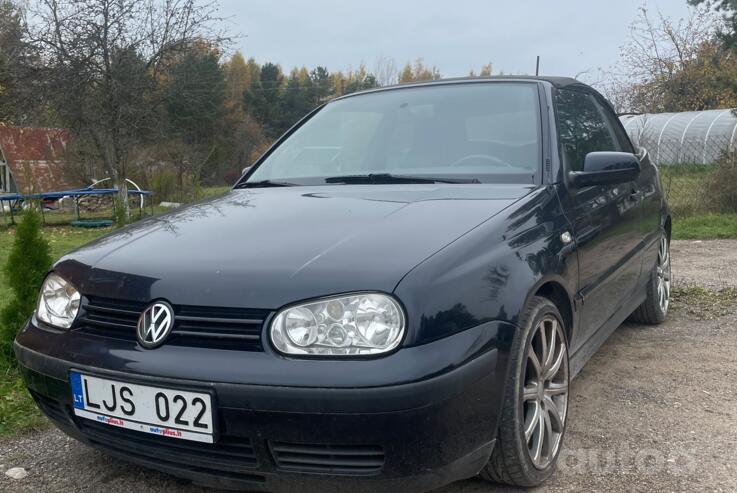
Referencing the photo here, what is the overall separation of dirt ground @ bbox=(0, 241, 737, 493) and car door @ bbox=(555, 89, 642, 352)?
1.26 feet

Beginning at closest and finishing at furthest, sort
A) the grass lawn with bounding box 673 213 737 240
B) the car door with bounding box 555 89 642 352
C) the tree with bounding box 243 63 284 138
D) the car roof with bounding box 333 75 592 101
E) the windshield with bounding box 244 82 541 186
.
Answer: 1. the car door with bounding box 555 89 642 352
2. the windshield with bounding box 244 82 541 186
3. the car roof with bounding box 333 75 592 101
4. the grass lawn with bounding box 673 213 737 240
5. the tree with bounding box 243 63 284 138

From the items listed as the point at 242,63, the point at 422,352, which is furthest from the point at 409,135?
the point at 242,63

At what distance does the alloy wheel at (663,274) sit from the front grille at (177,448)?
3.52 metres

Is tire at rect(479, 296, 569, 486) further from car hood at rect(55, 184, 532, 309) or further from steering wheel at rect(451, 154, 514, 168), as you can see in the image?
steering wheel at rect(451, 154, 514, 168)

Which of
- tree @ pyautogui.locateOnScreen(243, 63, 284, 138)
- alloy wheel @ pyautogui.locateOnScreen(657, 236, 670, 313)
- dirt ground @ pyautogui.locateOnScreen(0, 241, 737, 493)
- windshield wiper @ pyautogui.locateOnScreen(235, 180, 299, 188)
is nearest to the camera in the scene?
dirt ground @ pyautogui.locateOnScreen(0, 241, 737, 493)

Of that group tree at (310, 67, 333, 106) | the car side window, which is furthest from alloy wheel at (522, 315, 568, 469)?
tree at (310, 67, 333, 106)

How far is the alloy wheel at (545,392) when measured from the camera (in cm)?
236

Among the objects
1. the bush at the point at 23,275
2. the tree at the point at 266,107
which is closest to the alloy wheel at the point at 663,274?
the bush at the point at 23,275

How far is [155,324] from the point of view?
2.05 metres

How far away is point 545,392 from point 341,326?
3.27 feet

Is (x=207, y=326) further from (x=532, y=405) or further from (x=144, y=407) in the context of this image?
(x=532, y=405)

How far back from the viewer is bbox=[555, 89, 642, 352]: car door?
291cm

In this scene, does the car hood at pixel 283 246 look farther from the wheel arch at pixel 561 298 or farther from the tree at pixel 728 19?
the tree at pixel 728 19

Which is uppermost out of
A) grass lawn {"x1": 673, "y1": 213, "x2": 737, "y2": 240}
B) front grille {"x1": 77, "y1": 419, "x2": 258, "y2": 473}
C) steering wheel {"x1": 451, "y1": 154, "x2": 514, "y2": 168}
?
steering wheel {"x1": 451, "y1": 154, "x2": 514, "y2": 168}
